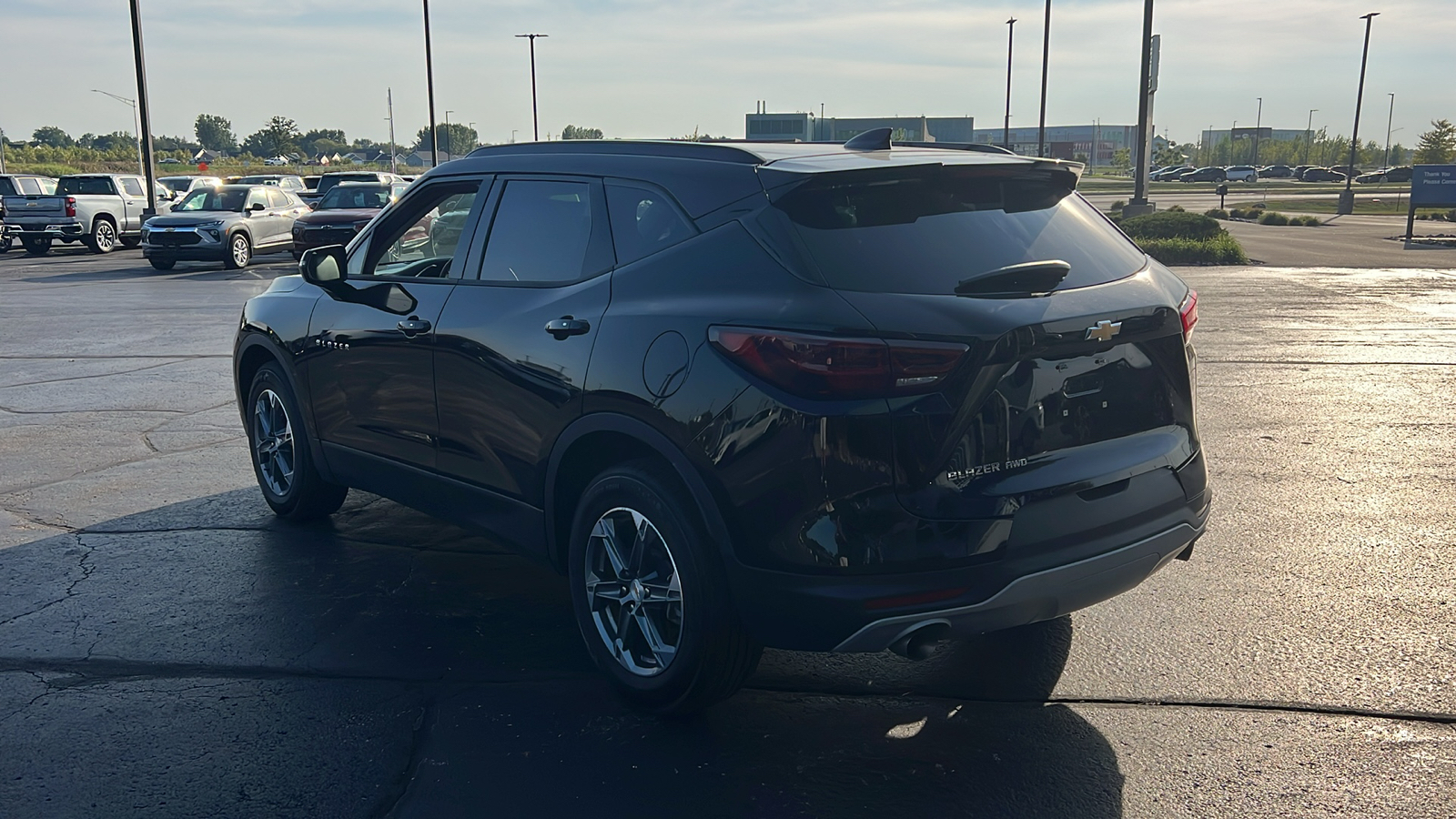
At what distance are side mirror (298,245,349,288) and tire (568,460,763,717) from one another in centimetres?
207

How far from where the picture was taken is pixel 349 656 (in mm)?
4574

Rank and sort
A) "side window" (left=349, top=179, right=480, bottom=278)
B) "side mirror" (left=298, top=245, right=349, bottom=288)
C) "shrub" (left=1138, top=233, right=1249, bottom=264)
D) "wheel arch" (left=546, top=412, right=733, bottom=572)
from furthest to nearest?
"shrub" (left=1138, top=233, right=1249, bottom=264), "side mirror" (left=298, top=245, right=349, bottom=288), "side window" (left=349, top=179, right=480, bottom=278), "wheel arch" (left=546, top=412, right=733, bottom=572)

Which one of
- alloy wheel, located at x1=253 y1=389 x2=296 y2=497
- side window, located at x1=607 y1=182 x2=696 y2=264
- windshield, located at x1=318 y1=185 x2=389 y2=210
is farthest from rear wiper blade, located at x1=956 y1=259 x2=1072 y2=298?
windshield, located at x1=318 y1=185 x2=389 y2=210

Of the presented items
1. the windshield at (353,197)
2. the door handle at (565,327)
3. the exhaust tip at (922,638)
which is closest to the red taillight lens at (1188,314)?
the exhaust tip at (922,638)

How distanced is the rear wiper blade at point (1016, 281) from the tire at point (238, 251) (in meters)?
24.0

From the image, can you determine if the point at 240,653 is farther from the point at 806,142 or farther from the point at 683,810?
the point at 806,142

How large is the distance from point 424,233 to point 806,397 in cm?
277

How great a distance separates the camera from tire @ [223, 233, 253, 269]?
24.9 m

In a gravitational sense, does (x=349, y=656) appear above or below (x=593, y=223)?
below

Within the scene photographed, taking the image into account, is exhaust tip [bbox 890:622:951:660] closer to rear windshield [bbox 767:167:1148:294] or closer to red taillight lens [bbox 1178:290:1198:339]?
rear windshield [bbox 767:167:1148:294]

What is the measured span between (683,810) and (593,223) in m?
2.02

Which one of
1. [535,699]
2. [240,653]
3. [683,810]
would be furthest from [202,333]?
[683,810]

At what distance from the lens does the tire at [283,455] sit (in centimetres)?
608

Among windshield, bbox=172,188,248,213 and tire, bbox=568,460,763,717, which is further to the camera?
windshield, bbox=172,188,248,213
